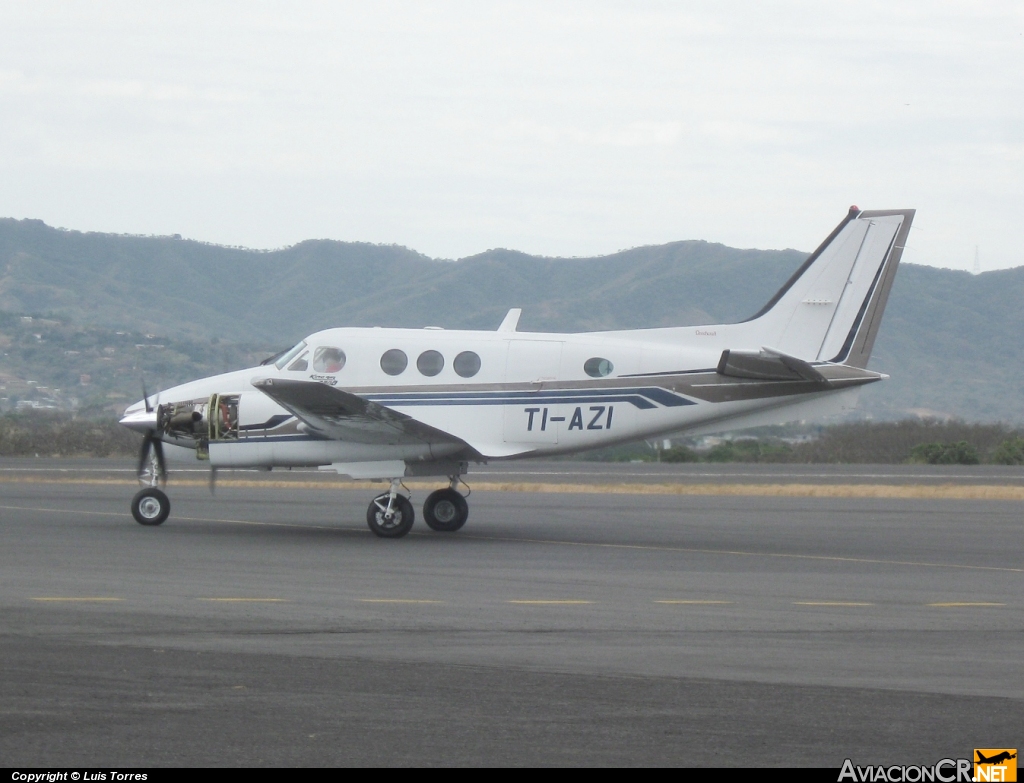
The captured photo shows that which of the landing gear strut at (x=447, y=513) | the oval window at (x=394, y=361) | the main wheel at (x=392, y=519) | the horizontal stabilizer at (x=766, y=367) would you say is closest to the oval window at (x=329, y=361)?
the oval window at (x=394, y=361)

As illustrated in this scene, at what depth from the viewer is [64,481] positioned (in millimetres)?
33562

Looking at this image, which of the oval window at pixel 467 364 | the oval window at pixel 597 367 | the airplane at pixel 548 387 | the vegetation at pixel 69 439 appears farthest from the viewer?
the vegetation at pixel 69 439

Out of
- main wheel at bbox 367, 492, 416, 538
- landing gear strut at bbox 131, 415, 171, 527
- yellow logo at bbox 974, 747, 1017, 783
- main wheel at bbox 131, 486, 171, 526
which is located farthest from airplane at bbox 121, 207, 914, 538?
yellow logo at bbox 974, 747, 1017, 783

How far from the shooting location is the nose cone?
63.1 feet

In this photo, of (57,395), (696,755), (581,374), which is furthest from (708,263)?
(696,755)

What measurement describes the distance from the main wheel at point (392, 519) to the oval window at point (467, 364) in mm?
2148

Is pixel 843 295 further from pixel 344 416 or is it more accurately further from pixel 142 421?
pixel 142 421

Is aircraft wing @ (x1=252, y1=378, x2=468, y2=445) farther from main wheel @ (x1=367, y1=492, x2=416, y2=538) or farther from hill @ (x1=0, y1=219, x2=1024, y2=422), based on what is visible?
hill @ (x1=0, y1=219, x2=1024, y2=422)

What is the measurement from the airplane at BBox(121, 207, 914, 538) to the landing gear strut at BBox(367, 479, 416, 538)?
0.05ft

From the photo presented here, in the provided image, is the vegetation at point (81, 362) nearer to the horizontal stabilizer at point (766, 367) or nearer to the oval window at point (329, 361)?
the oval window at point (329, 361)

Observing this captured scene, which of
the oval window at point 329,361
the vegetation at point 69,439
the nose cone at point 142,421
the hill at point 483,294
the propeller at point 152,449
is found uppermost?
the hill at point 483,294

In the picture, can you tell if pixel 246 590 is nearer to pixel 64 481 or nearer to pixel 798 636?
pixel 798 636

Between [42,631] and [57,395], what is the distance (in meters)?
67.8

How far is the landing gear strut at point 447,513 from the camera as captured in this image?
64.4ft
